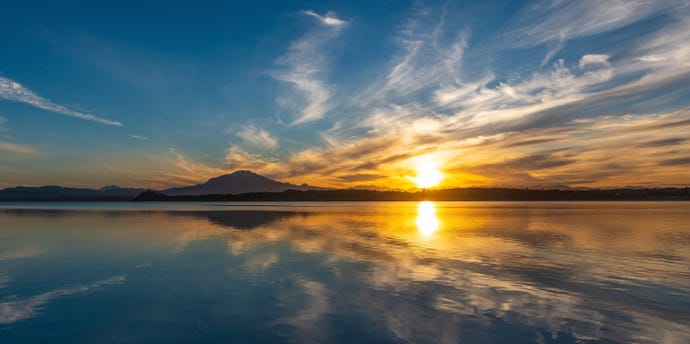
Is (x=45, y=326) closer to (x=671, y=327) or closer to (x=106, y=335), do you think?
(x=106, y=335)

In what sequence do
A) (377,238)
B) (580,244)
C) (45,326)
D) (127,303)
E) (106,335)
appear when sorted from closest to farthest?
(106,335) < (45,326) < (127,303) < (580,244) < (377,238)

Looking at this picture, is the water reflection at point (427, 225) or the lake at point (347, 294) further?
the water reflection at point (427, 225)

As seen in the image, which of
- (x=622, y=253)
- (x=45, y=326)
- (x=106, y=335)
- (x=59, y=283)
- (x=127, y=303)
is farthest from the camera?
(x=622, y=253)

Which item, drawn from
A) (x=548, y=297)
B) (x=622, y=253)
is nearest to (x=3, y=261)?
(x=548, y=297)

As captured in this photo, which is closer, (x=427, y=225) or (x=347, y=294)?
(x=347, y=294)

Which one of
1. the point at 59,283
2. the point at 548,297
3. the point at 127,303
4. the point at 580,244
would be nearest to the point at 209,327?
the point at 127,303

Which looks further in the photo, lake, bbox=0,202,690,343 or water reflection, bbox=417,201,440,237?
water reflection, bbox=417,201,440,237

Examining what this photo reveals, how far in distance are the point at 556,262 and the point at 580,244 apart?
27.6ft

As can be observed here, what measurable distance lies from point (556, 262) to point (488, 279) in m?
6.30

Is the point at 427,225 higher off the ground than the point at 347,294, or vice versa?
the point at 427,225

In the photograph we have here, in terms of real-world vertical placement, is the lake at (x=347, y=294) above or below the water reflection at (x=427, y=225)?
below

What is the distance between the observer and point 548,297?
1359 cm

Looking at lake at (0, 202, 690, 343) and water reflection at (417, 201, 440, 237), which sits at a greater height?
water reflection at (417, 201, 440, 237)

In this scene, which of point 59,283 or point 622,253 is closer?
point 59,283
